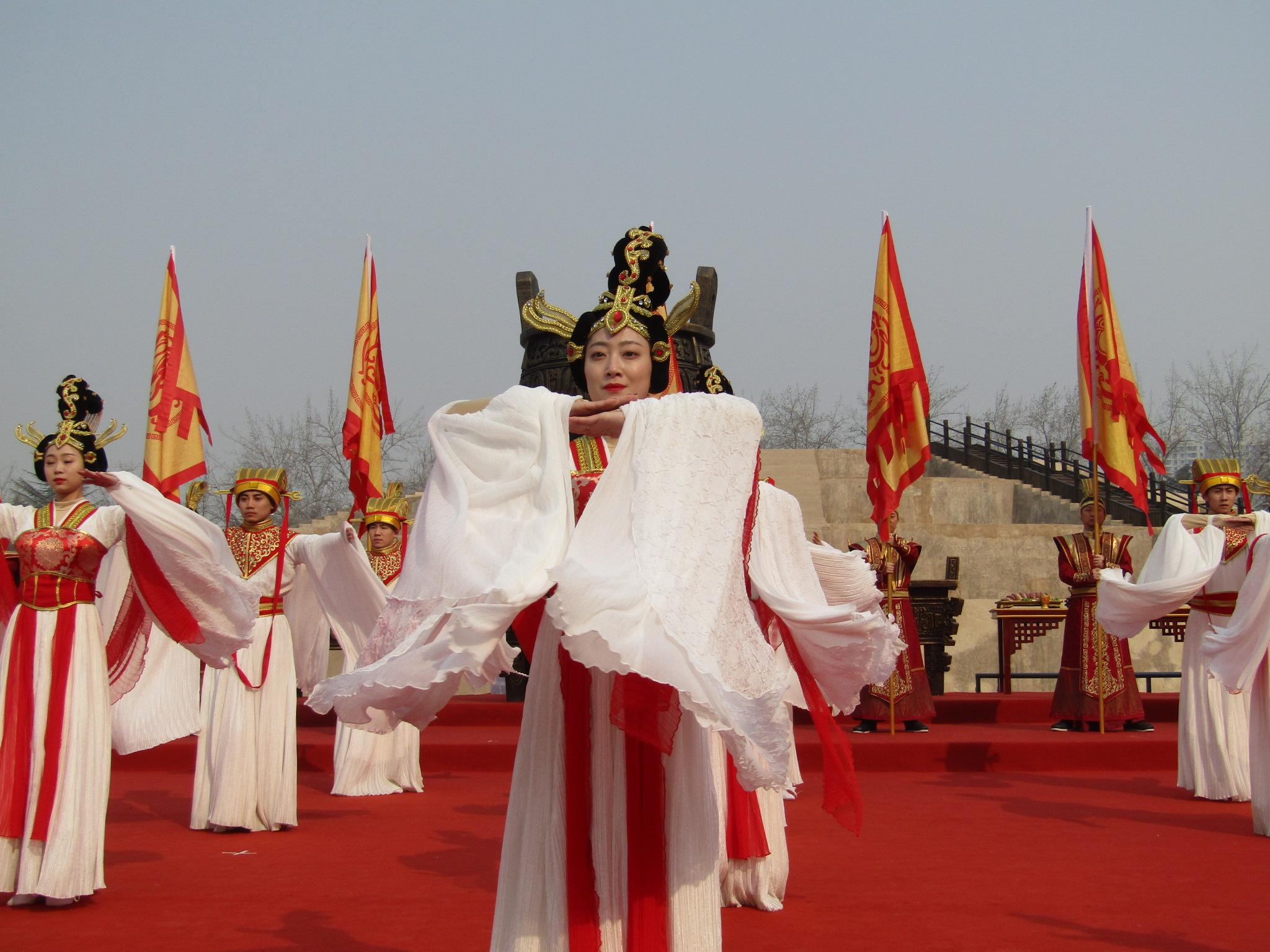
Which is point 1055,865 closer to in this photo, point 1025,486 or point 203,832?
point 203,832

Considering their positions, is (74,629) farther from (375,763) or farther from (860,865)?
(375,763)

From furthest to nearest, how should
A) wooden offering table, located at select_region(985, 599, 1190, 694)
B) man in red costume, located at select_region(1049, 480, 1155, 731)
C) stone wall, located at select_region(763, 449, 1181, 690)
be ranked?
stone wall, located at select_region(763, 449, 1181, 690) → wooden offering table, located at select_region(985, 599, 1190, 694) → man in red costume, located at select_region(1049, 480, 1155, 731)

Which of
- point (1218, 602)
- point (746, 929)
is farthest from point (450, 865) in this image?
point (1218, 602)

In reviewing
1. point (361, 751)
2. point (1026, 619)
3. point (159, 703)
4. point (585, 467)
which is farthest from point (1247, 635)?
point (1026, 619)

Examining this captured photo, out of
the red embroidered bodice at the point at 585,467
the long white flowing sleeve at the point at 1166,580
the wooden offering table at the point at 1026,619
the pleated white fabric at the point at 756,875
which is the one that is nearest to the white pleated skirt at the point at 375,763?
the pleated white fabric at the point at 756,875

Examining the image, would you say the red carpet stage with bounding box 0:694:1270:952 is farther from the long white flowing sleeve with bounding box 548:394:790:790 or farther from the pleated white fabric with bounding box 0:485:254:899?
the long white flowing sleeve with bounding box 548:394:790:790

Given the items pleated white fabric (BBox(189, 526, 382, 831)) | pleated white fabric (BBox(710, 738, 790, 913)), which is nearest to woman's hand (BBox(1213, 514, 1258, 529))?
pleated white fabric (BBox(710, 738, 790, 913))

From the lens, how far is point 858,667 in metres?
3.27

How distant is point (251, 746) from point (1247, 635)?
16.8 ft

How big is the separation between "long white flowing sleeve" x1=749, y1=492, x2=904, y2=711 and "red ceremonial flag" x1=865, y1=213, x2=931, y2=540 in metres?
5.53

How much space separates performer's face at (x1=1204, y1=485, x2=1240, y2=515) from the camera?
298 inches

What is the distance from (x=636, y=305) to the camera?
340 centimetres

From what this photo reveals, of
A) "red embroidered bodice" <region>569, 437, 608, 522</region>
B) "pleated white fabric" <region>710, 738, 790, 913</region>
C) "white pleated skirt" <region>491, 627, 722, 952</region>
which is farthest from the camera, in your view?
"pleated white fabric" <region>710, 738, 790, 913</region>

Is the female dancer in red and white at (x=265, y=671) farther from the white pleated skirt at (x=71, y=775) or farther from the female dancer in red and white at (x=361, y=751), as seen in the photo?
the white pleated skirt at (x=71, y=775)
